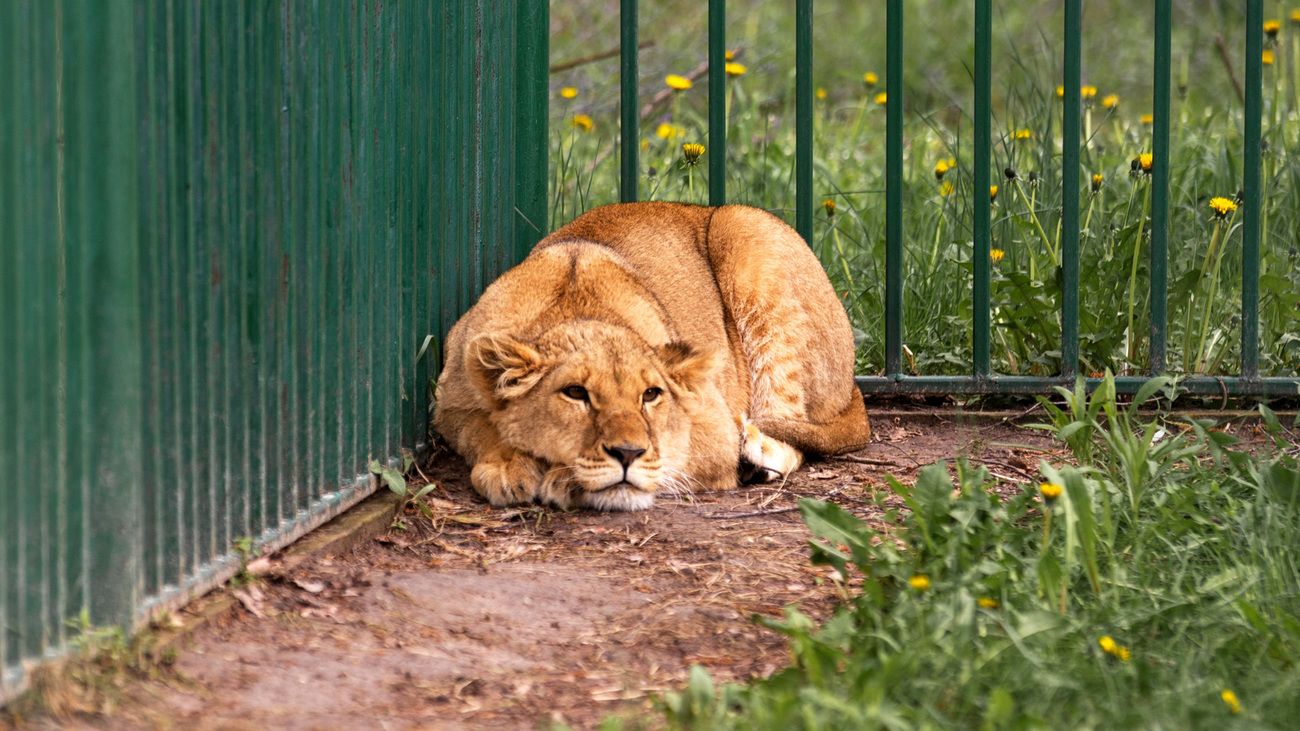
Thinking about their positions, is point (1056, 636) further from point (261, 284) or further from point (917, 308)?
point (917, 308)

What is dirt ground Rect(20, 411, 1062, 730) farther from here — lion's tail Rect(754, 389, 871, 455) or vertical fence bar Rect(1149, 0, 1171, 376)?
vertical fence bar Rect(1149, 0, 1171, 376)

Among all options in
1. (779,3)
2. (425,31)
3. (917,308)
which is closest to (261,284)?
(425,31)

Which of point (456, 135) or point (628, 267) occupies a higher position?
point (456, 135)

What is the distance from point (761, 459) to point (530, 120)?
1.51 m

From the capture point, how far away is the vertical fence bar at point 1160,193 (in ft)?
15.3

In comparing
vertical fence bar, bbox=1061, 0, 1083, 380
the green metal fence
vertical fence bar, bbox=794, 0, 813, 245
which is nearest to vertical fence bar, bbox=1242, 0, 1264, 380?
the green metal fence

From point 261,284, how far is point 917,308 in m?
3.21

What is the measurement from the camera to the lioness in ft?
12.6

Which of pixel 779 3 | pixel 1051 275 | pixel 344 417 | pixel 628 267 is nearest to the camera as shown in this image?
pixel 344 417

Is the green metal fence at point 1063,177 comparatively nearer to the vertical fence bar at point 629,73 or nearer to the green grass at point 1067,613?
the vertical fence bar at point 629,73

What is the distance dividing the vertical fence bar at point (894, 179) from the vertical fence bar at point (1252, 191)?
1202 mm

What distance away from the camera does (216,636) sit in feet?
8.85

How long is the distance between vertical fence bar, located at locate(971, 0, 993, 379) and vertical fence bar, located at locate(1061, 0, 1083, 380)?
266 mm

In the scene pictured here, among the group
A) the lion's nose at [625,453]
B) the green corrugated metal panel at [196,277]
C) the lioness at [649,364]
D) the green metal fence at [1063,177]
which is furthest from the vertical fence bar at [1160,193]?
the green corrugated metal panel at [196,277]
